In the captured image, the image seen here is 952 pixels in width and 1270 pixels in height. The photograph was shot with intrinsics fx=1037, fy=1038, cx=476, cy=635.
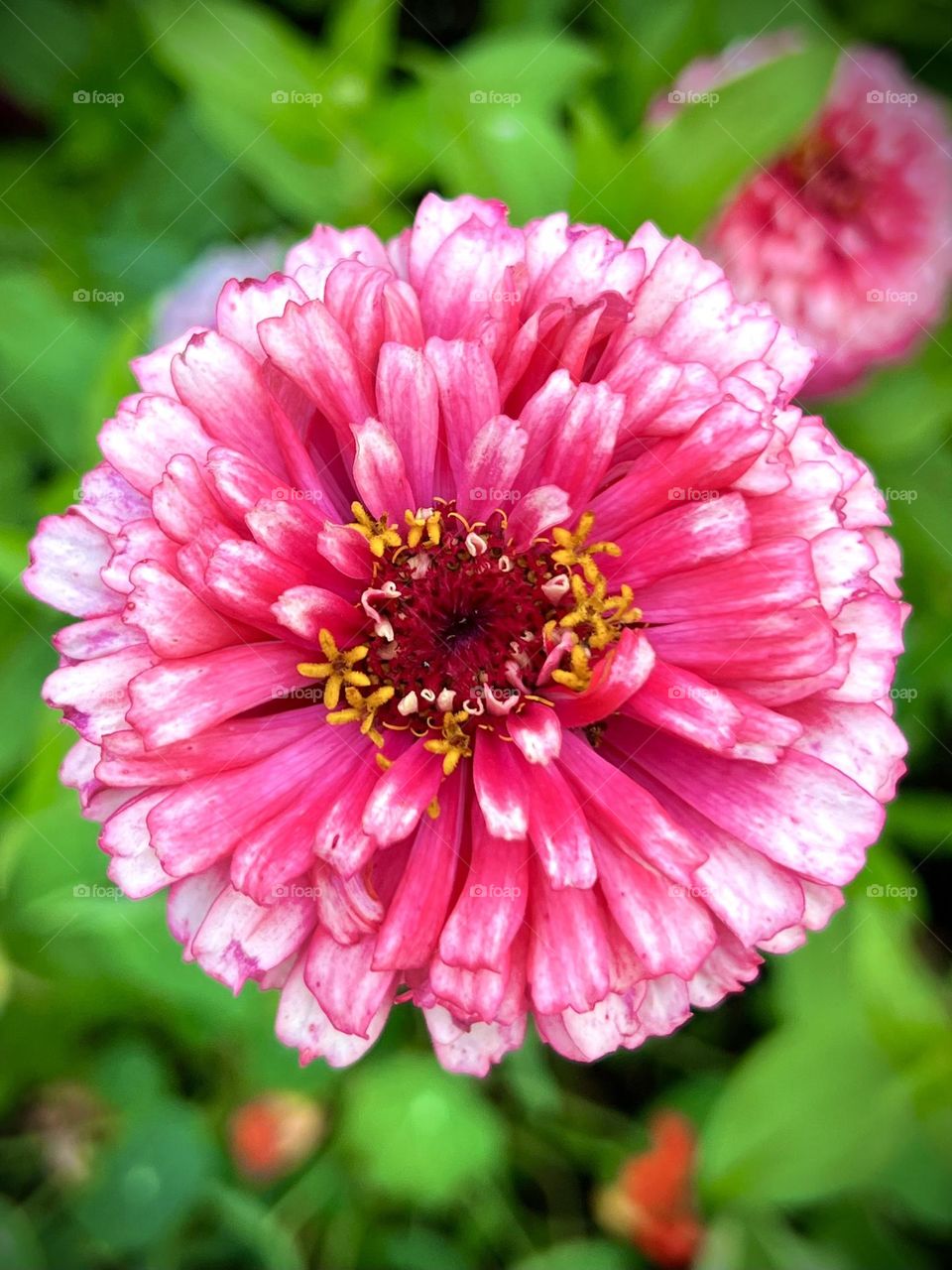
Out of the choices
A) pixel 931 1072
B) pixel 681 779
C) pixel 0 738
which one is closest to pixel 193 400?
pixel 681 779

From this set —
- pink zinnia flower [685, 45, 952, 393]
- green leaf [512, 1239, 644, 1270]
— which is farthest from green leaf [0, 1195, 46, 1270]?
pink zinnia flower [685, 45, 952, 393]

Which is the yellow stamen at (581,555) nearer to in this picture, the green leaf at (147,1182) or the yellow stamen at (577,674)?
the yellow stamen at (577,674)

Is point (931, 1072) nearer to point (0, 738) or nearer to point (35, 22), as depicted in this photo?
point (0, 738)

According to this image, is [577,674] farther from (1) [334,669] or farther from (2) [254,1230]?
(2) [254,1230]

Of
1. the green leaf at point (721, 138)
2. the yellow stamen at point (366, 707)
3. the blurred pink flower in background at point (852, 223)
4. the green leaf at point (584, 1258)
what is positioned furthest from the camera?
the green leaf at point (584, 1258)

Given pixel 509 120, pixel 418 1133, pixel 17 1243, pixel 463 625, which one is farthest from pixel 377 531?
pixel 17 1243

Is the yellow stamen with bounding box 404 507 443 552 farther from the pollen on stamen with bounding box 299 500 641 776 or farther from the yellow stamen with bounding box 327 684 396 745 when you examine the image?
the yellow stamen with bounding box 327 684 396 745

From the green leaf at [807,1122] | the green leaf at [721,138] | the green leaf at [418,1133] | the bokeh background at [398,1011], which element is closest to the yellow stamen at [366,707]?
the bokeh background at [398,1011]
